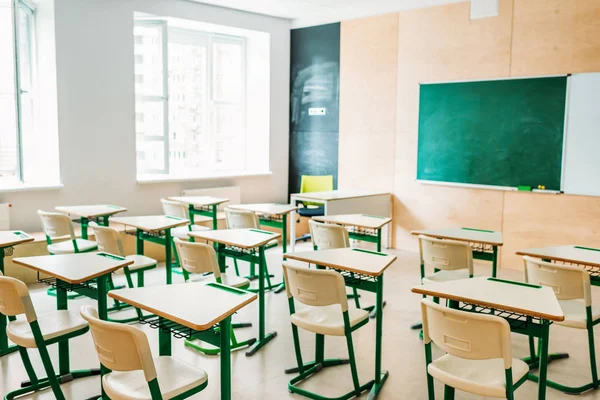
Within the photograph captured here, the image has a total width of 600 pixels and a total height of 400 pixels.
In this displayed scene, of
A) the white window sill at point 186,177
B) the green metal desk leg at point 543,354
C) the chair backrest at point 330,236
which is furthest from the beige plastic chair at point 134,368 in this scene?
the white window sill at point 186,177

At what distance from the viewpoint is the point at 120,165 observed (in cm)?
692

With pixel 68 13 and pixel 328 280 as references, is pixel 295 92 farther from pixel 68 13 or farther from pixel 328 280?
pixel 328 280

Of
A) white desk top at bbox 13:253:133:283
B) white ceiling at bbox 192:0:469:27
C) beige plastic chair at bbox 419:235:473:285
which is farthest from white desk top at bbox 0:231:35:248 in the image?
white ceiling at bbox 192:0:469:27

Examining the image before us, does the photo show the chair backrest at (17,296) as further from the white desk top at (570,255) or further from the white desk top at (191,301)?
the white desk top at (570,255)

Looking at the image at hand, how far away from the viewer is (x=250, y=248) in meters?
3.92

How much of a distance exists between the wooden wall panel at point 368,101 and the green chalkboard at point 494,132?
0.54m

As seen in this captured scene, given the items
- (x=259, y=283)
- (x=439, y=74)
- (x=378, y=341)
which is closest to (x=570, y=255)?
(x=378, y=341)

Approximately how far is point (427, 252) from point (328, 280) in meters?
1.33

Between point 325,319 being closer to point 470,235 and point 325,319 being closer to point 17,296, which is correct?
point 17,296

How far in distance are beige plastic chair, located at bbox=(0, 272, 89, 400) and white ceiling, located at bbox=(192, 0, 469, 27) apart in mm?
5462

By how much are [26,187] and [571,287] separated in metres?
5.43

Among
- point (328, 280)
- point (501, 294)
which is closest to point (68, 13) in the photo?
point (328, 280)

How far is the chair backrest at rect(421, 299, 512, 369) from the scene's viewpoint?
2289 millimetres

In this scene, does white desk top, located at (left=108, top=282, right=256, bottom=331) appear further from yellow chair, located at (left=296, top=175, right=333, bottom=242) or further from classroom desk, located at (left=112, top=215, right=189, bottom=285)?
yellow chair, located at (left=296, top=175, right=333, bottom=242)
